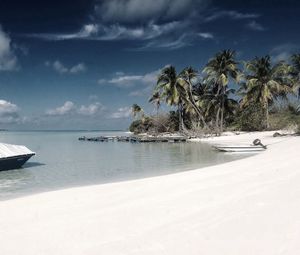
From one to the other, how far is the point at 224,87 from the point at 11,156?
34570 mm

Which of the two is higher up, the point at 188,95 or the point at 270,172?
the point at 188,95

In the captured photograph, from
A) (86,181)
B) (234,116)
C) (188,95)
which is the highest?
(188,95)

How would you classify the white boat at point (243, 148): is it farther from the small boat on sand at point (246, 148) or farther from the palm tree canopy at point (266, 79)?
the palm tree canopy at point (266, 79)

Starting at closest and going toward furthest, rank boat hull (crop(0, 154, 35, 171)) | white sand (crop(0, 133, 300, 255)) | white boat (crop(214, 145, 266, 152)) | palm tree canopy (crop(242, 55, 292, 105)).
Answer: white sand (crop(0, 133, 300, 255)), boat hull (crop(0, 154, 35, 171)), white boat (crop(214, 145, 266, 152)), palm tree canopy (crop(242, 55, 292, 105))

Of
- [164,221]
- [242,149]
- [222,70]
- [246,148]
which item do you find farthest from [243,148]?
[222,70]

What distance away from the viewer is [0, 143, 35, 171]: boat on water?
16.5 meters

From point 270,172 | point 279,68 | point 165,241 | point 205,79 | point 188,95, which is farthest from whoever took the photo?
point 188,95

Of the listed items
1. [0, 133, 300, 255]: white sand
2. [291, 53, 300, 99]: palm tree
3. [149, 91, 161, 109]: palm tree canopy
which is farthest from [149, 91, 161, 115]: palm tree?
[0, 133, 300, 255]: white sand

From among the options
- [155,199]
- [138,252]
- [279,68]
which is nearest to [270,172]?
[155,199]

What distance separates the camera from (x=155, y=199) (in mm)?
7262

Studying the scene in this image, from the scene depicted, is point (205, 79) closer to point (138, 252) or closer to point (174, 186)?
point (174, 186)

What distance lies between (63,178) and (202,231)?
11.0 meters

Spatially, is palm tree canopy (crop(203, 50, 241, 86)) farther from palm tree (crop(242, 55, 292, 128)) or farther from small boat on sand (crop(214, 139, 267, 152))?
small boat on sand (crop(214, 139, 267, 152))

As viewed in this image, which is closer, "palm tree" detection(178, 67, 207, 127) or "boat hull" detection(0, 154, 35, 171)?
"boat hull" detection(0, 154, 35, 171)
